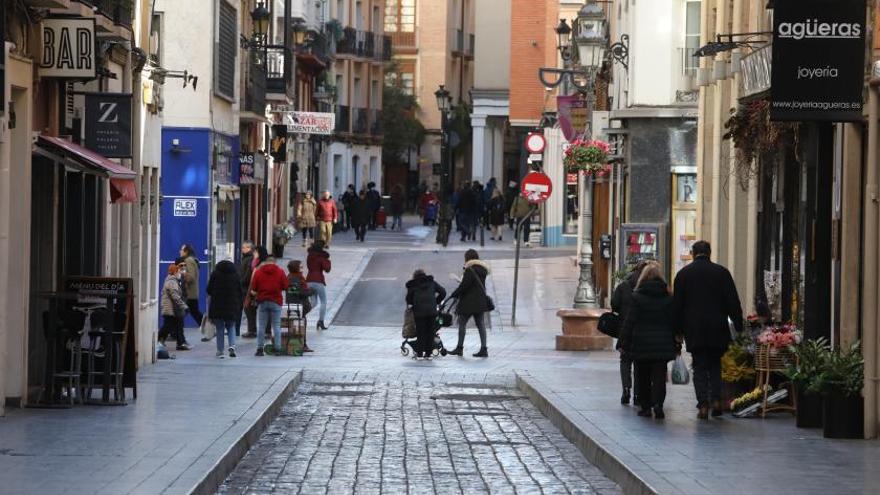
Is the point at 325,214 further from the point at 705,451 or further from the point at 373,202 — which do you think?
the point at 705,451

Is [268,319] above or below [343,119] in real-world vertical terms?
below

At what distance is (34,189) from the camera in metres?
20.1

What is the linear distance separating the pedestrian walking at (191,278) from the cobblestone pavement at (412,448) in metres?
8.26

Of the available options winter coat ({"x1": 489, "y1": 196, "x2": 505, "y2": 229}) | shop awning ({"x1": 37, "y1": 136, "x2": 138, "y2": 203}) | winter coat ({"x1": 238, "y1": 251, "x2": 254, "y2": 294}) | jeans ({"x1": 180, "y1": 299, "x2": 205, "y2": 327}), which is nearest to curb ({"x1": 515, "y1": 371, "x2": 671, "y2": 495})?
shop awning ({"x1": 37, "y1": 136, "x2": 138, "y2": 203})

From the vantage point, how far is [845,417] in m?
16.8

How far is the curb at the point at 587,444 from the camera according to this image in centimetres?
1372

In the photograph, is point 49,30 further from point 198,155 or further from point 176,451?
point 198,155

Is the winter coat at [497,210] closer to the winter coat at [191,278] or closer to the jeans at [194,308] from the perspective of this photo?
the jeans at [194,308]

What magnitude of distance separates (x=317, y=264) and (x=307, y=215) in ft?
69.6

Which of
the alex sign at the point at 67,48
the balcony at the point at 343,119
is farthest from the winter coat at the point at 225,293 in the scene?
the balcony at the point at 343,119

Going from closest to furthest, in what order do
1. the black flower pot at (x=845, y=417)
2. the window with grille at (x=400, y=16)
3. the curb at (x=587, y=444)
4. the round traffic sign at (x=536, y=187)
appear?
the curb at (x=587, y=444) < the black flower pot at (x=845, y=417) < the round traffic sign at (x=536, y=187) < the window with grille at (x=400, y=16)

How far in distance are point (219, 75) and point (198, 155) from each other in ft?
9.24

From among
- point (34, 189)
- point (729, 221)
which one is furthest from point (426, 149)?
point (34, 189)

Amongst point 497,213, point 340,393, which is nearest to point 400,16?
point 497,213
